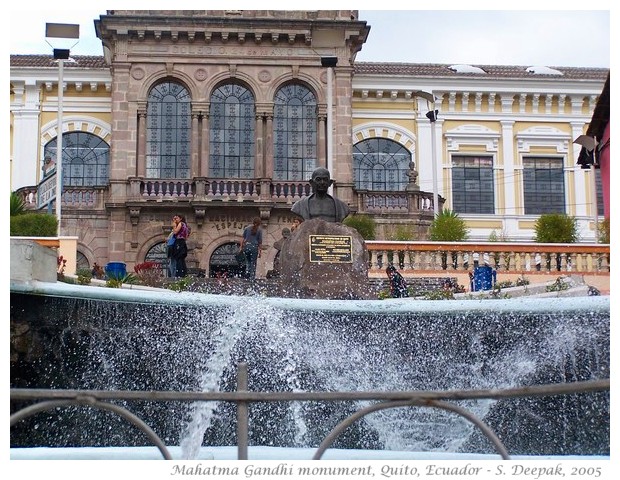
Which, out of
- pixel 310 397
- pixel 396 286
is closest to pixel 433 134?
pixel 396 286

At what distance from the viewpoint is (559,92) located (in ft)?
106

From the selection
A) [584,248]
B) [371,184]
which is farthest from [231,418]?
[371,184]

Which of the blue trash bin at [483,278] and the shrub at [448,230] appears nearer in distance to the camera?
the blue trash bin at [483,278]

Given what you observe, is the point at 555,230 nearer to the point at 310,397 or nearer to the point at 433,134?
the point at 433,134

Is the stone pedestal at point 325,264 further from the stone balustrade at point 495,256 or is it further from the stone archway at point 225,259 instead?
the stone archway at point 225,259

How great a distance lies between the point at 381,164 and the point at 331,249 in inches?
860

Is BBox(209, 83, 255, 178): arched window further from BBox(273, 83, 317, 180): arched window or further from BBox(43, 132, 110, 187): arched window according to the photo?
BBox(43, 132, 110, 187): arched window

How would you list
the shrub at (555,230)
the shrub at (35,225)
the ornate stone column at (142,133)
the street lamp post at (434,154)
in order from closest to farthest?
the shrub at (35,225)
the shrub at (555,230)
the street lamp post at (434,154)
the ornate stone column at (142,133)

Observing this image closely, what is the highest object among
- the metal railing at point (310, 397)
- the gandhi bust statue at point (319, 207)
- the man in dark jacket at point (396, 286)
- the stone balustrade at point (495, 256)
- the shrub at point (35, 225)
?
the shrub at point (35, 225)

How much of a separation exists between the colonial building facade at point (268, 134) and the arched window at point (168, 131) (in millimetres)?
41

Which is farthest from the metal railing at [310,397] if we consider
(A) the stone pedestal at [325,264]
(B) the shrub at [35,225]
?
(B) the shrub at [35,225]

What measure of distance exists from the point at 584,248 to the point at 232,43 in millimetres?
14881

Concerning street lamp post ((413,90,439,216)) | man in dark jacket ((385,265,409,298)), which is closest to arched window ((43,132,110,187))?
street lamp post ((413,90,439,216))

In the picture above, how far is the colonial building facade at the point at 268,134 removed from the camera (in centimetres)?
2794
